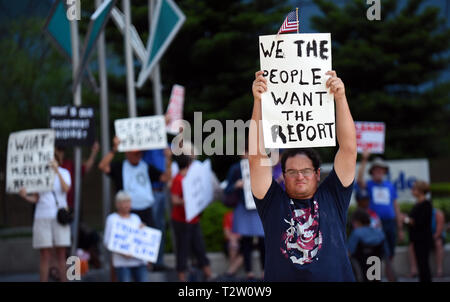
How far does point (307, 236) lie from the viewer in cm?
378

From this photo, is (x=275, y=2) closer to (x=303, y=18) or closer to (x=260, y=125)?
(x=303, y=18)

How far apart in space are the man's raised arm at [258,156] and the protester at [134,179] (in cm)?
503

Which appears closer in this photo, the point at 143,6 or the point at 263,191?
the point at 263,191

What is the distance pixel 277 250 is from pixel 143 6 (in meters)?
14.9

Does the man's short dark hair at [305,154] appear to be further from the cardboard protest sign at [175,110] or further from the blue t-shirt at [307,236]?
the cardboard protest sign at [175,110]

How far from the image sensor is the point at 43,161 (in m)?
8.05

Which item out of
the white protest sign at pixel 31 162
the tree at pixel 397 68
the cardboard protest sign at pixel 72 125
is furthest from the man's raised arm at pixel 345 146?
the tree at pixel 397 68

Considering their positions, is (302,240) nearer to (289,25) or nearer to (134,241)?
(289,25)

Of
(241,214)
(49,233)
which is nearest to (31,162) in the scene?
(49,233)

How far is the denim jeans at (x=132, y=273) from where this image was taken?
26.2 ft

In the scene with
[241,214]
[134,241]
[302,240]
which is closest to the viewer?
[302,240]

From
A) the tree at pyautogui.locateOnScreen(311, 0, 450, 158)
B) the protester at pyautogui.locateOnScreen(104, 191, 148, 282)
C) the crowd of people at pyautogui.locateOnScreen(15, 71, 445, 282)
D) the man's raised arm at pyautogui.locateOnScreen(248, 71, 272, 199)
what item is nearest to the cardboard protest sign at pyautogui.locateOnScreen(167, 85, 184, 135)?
the crowd of people at pyautogui.locateOnScreen(15, 71, 445, 282)

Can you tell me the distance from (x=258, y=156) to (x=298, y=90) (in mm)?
465

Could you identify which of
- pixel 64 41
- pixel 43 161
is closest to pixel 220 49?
pixel 64 41
